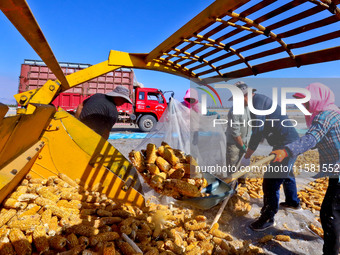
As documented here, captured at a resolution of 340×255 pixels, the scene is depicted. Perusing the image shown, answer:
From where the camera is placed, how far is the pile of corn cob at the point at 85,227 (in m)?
1.50

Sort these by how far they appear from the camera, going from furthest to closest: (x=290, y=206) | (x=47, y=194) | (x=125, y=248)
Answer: (x=290, y=206)
(x=47, y=194)
(x=125, y=248)

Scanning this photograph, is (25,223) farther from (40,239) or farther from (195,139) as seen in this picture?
(195,139)

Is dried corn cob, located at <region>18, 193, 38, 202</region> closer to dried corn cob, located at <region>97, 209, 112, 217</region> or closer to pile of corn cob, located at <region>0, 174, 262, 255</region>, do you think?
pile of corn cob, located at <region>0, 174, 262, 255</region>

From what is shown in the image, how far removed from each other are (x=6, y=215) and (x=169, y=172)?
1.53 m

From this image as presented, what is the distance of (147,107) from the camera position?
1114 cm

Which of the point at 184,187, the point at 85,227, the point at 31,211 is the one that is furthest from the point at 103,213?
the point at 184,187

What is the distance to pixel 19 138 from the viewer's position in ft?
5.61

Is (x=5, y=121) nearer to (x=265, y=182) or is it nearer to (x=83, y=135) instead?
(x=83, y=135)

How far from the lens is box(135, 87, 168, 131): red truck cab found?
11.1 meters

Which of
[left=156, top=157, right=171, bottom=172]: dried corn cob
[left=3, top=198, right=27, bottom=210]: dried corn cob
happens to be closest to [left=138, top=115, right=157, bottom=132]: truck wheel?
[left=156, top=157, right=171, bottom=172]: dried corn cob

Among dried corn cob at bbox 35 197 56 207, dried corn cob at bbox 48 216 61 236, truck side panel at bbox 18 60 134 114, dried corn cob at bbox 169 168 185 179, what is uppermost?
truck side panel at bbox 18 60 134 114

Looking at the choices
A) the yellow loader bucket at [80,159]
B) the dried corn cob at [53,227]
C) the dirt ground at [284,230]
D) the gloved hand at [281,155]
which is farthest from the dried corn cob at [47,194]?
the gloved hand at [281,155]

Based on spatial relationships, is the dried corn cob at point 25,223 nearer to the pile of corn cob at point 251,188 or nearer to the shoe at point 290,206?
the pile of corn cob at point 251,188

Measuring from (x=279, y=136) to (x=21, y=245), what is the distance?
10.7ft
